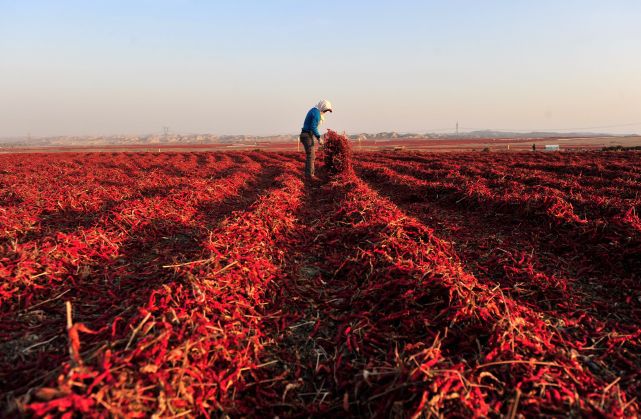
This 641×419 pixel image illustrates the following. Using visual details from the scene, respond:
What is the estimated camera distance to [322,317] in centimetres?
358

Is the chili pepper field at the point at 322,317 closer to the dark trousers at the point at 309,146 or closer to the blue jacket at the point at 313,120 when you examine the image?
the blue jacket at the point at 313,120

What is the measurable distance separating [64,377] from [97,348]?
0.38m

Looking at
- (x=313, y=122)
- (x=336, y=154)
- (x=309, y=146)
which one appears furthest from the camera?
(x=336, y=154)

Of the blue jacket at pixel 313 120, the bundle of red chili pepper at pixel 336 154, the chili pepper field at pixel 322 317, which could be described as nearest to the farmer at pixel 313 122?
the blue jacket at pixel 313 120

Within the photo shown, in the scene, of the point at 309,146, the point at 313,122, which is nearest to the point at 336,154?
the point at 309,146

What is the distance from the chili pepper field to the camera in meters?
2.19

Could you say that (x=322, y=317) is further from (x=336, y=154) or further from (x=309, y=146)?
(x=336, y=154)

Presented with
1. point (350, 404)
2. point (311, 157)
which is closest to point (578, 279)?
point (350, 404)

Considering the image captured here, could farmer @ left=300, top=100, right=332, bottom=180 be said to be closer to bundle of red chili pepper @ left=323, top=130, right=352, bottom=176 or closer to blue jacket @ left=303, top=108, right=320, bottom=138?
blue jacket @ left=303, top=108, right=320, bottom=138

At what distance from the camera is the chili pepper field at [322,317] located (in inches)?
86.2

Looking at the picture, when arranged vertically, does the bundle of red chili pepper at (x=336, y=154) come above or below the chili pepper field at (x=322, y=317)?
above

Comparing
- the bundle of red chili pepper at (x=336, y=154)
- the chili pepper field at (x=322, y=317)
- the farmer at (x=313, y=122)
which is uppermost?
the farmer at (x=313, y=122)

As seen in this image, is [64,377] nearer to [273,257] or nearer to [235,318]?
[235,318]

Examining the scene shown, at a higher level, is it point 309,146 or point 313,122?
point 313,122
